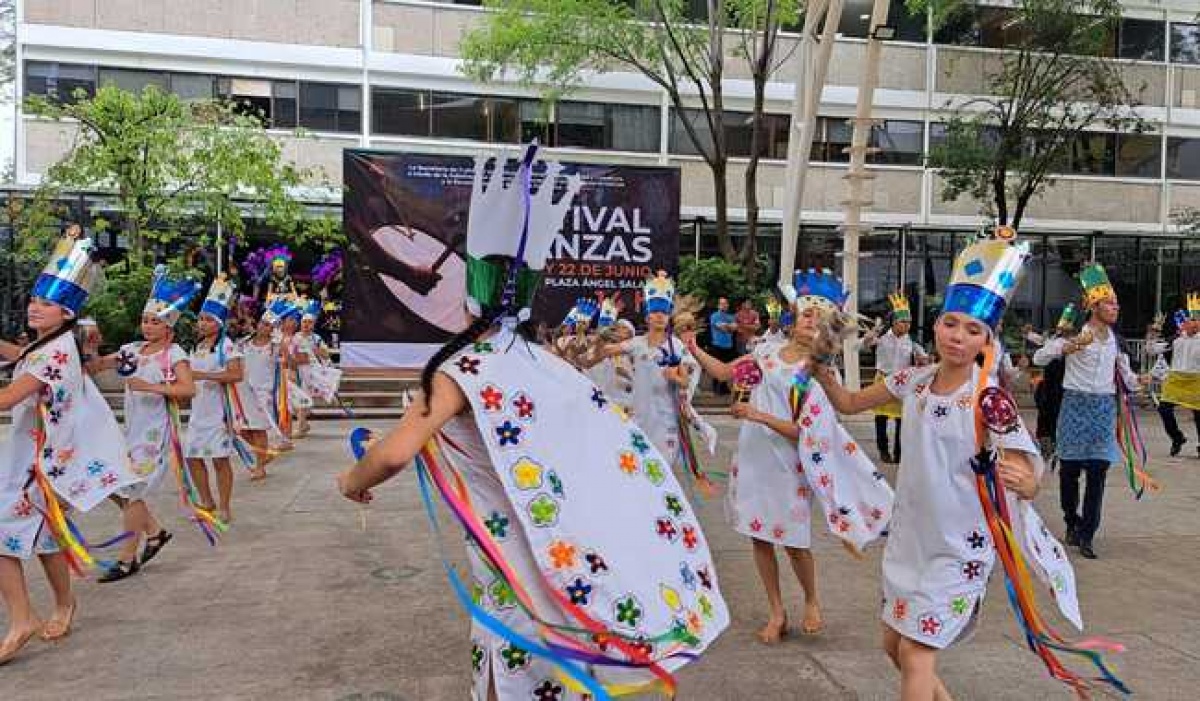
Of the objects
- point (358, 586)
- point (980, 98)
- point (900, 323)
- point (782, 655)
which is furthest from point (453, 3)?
point (782, 655)

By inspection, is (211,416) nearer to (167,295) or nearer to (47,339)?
(167,295)

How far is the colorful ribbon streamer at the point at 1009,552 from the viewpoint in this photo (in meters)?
3.23

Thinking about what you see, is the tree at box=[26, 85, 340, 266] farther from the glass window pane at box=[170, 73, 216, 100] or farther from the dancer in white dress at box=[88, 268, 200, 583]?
the dancer in white dress at box=[88, 268, 200, 583]

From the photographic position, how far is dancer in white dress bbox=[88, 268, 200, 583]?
6.00 m

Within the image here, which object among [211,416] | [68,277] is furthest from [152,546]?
[68,277]

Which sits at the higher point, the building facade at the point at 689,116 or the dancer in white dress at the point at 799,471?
the building facade at the point at 689,116

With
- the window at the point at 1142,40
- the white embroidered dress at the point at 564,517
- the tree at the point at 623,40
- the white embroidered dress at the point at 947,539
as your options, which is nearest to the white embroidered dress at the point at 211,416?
the white embroidered dress at the point at 564,517

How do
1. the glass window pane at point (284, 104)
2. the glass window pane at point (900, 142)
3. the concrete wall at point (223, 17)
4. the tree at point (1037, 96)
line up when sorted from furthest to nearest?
the glass window pane at point (900, 142)
the glass window pane at point (284, 104)
the concrete wall at point (223, 17)
the tree at point (1037, 96)

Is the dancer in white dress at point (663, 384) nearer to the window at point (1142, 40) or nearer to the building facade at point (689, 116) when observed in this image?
Answer: the building facade at point (689, 116)

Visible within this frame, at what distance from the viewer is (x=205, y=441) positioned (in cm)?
738

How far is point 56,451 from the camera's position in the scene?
4.79 metres

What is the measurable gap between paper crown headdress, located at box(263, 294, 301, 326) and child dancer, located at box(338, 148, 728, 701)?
9.13 metres

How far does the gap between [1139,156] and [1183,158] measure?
1.55m

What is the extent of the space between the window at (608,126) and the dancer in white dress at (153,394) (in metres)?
17.7
